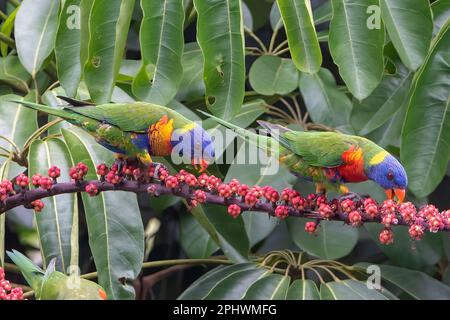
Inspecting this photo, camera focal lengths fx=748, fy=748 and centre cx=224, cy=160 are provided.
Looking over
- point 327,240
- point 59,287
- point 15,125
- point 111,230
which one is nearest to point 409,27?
point 327,240

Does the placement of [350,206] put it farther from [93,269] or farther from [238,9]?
[93,269]

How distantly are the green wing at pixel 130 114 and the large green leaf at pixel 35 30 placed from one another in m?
0.67

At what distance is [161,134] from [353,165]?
0.44 meters

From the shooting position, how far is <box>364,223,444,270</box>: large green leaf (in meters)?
2.42

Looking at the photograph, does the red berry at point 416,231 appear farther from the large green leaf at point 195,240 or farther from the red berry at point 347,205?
the large green leaf at point 195,240

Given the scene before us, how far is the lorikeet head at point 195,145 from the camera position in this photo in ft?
5.21

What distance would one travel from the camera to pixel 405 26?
1.82m

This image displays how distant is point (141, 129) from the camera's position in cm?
163

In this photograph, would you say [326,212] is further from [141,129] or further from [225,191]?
[141,129]

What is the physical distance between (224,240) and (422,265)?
0.67m

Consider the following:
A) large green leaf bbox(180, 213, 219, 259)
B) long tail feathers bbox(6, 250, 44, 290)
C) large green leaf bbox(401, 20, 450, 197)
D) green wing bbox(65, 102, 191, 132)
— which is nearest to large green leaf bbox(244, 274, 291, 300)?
large green leaf bbox(180, 213, 219, 259)

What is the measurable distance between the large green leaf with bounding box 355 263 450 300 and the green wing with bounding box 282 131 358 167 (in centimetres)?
80

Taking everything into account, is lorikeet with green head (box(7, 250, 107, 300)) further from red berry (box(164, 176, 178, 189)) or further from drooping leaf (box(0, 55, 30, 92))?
drooping leaf (box(0, 55, 30, 92))

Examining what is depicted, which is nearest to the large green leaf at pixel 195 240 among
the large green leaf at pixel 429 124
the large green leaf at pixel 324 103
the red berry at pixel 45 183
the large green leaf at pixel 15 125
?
the large green leaf at pixel 324 103
